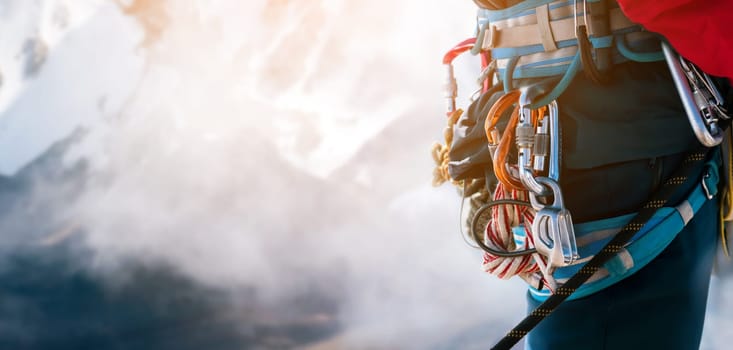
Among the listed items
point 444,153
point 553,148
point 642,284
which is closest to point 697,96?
point 553,148

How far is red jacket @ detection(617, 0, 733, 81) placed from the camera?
1.09 m

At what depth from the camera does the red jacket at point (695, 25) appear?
1.09 meters

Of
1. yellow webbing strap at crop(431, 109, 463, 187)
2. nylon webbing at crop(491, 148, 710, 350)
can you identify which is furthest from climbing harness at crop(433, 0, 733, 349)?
yellow webbing strap at crop(431, 109, 463, 187)

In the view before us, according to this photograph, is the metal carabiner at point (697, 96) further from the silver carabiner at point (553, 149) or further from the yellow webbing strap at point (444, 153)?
the yellow webbing strap at point (444, 153)

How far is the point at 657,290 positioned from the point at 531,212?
26 cm

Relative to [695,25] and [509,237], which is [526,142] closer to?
Result: [509,237]

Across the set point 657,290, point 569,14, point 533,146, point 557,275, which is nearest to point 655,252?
point 657,290

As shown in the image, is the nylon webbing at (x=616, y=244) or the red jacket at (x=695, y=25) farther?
the nylon webbing at (x=616, y=244)

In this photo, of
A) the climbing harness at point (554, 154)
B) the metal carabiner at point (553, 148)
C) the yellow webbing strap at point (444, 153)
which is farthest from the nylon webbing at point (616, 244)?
the yellow webbing strap at point (444, 153)

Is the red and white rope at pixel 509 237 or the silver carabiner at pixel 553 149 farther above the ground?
the silver carabiner at pixel 553 149

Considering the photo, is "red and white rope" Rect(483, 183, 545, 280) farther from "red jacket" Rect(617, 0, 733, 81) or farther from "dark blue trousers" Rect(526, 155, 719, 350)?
"red jacket" Rect(617, 0, 733, 81)

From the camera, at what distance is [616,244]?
4.08 ft

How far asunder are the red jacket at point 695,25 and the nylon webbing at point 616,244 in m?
0.18

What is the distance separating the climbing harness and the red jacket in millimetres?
55
